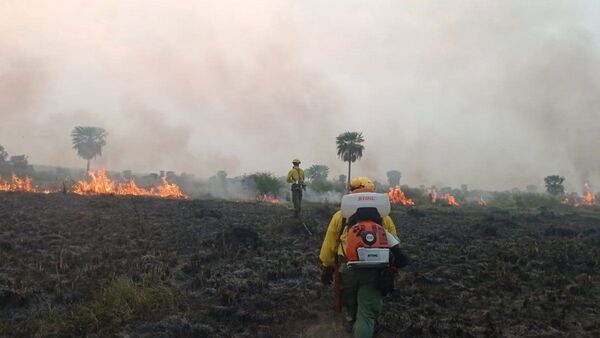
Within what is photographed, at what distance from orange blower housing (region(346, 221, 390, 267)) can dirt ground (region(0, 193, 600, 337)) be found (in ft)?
7.14

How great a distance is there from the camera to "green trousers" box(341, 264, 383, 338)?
502 centimetres

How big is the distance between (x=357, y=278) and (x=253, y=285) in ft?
14.5

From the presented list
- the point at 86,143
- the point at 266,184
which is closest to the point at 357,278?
the point at 266,184

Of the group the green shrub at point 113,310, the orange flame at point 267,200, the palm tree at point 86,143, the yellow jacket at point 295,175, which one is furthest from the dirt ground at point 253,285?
the palm tree at point 86,143

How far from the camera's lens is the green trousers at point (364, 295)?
5020 mm

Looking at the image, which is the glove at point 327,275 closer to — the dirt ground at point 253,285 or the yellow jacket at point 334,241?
the yellow jacket at point 334,241

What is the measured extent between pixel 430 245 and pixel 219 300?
828cm

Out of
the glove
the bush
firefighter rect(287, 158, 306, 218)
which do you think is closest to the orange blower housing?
the glove

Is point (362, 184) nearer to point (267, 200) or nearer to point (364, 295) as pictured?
point (364, 295)

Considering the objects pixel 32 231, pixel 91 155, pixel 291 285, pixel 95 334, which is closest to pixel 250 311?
pixel 291 285

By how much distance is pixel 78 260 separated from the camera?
10.5m

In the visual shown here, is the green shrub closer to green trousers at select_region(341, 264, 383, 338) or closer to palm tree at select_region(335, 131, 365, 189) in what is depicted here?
green trousers at select_region(341, 264, 383, 338)

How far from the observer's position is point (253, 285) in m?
9.06

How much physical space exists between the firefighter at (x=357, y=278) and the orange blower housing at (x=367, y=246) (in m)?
0.22
